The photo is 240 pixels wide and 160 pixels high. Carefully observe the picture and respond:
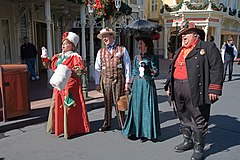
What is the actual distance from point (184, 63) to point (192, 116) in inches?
32.0

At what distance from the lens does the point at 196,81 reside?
3410 mm

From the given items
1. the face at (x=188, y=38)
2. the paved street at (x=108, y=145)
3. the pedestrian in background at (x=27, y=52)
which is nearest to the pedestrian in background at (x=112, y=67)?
the paved street at (x=108, y=145)

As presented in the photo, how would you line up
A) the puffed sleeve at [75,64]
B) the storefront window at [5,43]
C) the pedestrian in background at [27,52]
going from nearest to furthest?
the puffed sleeve at [75,64]
the storefront window at [5,43]
the pedestrian in background at [27,52]

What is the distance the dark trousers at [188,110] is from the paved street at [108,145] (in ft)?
1.79

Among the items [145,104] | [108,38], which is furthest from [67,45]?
[145,104]

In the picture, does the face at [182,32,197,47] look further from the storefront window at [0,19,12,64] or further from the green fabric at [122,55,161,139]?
the storefront window at [0,19,12,64]

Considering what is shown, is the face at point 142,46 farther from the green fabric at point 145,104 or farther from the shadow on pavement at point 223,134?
the shadow on pavement at point 223,134

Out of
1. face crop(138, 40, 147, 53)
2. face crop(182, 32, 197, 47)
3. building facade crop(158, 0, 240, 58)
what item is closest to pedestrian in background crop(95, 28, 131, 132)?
face crop(138, 40, 147, 53)

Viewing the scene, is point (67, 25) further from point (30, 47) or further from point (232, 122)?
point (232, 122)

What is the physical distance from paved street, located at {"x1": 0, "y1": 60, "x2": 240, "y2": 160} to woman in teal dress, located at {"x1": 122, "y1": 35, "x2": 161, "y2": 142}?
0.27 meters

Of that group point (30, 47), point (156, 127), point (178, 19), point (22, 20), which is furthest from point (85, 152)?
point (178, 19)

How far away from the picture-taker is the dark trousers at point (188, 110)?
354 cm

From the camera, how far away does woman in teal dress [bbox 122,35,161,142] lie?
4207 mm

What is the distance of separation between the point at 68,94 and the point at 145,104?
1.35 meters
